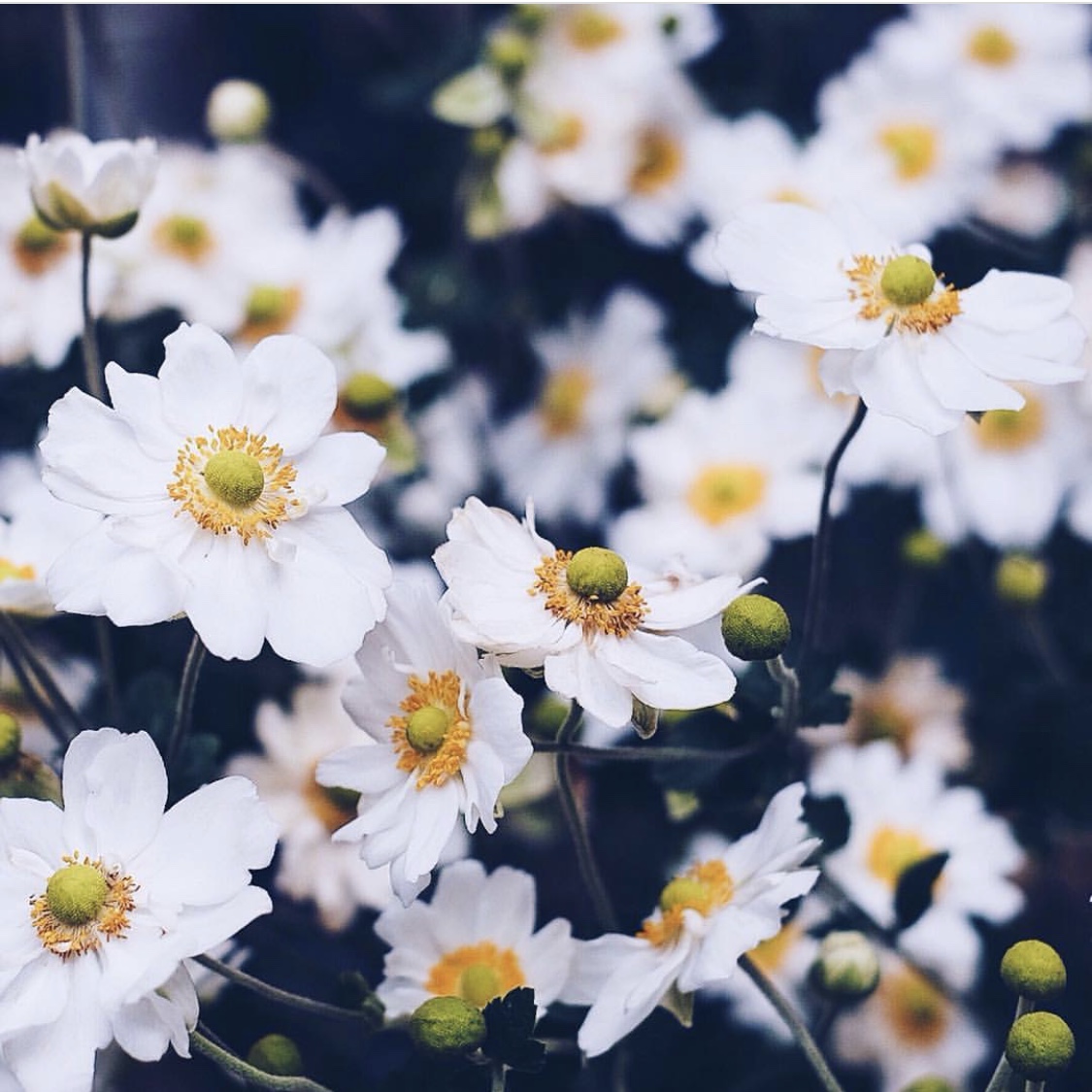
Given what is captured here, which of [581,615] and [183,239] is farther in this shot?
[183,239]

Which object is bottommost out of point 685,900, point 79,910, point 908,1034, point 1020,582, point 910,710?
point 908,1034

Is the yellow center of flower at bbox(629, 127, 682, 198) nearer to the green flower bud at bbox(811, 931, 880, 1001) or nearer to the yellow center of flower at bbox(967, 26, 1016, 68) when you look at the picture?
the yellow center of flower at bbox(967, 26, 1016, 68)

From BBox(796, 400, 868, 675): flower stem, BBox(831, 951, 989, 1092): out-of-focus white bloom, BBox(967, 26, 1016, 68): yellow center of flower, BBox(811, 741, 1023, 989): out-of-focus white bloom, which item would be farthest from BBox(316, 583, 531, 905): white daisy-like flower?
BBox(967, 26, 1016, 68): yellow center of flower

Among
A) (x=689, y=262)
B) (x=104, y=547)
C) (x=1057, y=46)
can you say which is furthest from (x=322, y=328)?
(x=1057, y=46)

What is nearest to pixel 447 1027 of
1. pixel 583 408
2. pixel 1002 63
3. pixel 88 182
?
pixel 88 182

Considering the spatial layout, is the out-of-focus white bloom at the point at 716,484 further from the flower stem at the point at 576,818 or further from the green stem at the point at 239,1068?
the green stem at the point at 239,1068

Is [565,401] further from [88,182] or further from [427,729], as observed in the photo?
[427,729]

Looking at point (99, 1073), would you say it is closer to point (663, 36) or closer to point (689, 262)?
point (689, 262)
